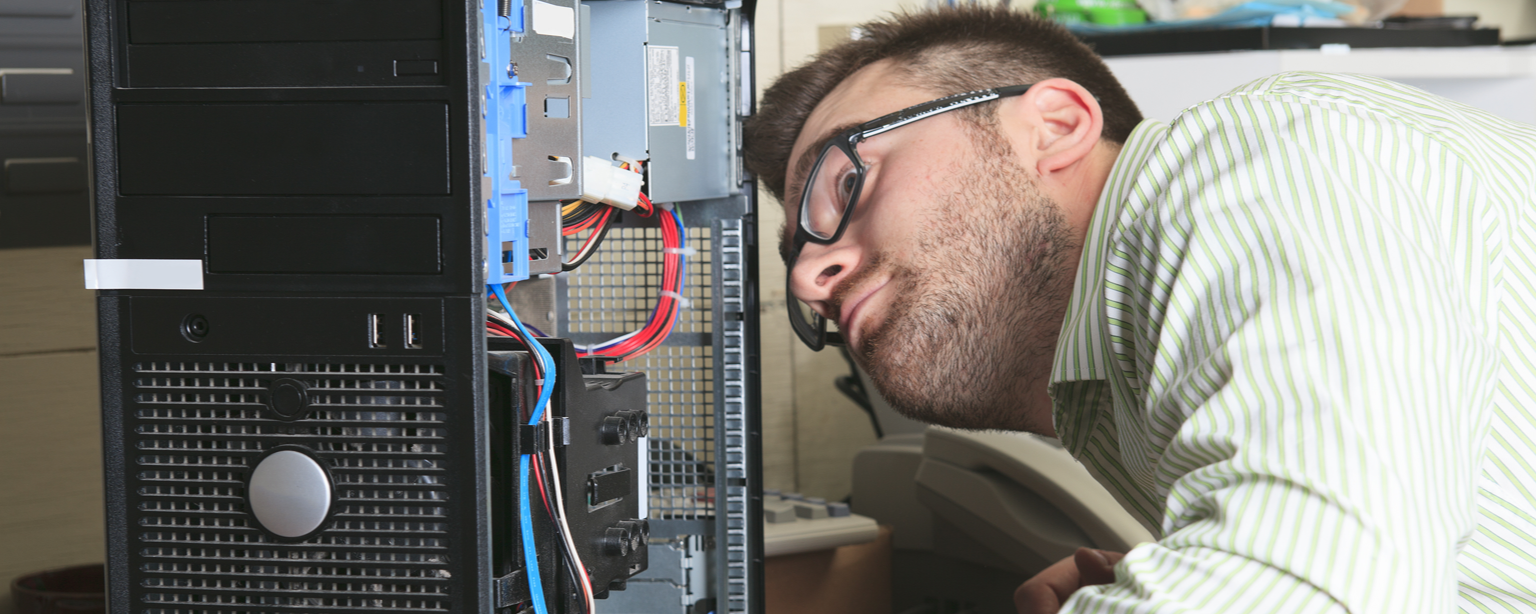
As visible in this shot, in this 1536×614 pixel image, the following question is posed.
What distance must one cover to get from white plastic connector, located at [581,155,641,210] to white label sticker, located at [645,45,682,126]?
0.07m

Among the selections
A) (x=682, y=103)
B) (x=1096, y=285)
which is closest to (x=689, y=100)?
(x=682, y=103)

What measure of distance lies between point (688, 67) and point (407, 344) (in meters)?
0.44

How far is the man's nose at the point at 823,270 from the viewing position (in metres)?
0.95

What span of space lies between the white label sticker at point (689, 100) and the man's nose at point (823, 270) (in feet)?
0.47

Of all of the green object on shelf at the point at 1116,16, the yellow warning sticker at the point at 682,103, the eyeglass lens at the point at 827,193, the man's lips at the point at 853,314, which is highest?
the green object on shelf at the point at 1116,16

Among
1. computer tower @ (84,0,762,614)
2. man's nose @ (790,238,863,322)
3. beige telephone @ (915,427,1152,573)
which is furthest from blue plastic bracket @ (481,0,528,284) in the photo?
beige telephone @ (915,427,1152,573)

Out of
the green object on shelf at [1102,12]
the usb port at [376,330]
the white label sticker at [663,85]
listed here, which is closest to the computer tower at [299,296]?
the usb port at [376,330]

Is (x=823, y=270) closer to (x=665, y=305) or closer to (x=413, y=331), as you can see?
(x=665, y=305)

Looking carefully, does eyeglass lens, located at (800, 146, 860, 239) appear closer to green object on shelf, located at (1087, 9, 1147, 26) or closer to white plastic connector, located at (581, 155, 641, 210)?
white plastic connector, located at (581, 155, 641, 210)

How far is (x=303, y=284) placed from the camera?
58cm

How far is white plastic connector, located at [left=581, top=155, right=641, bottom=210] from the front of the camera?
778 mm

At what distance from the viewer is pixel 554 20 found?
702 millimetres

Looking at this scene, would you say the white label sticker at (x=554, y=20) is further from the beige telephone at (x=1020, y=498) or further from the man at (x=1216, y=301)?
the beige telephone at (x=1020, y=498)

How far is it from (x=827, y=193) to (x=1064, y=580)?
442 mm
